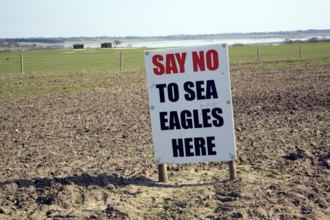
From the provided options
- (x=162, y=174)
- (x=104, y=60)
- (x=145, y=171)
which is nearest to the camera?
(x=162, y=174)

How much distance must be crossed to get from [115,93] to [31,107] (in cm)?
380

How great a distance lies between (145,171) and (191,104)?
48.8 inches

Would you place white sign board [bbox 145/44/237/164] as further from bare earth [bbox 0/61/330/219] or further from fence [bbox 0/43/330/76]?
fence [bbox 0/43/330/76]

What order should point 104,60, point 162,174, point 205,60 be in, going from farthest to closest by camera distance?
point 104,60, point 162,174, point 205,60

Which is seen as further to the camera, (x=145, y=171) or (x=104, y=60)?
(x=104, y=60)

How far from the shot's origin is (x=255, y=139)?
8594 millimetres

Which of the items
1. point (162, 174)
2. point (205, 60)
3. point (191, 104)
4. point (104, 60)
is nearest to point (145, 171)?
point (162, 174)

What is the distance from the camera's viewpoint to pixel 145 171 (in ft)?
22.4

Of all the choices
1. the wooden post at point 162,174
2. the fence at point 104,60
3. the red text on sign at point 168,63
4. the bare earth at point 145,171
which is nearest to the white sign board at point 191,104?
the red text on sign at point 168,63

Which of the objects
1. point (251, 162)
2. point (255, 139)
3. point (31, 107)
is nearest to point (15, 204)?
point (251, 162)

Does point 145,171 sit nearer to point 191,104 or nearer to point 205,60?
point 191,104

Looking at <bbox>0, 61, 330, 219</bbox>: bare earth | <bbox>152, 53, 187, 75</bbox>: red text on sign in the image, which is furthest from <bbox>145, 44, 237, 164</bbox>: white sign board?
<bbox>0, 61, 330, 219</bbox>: bare earth

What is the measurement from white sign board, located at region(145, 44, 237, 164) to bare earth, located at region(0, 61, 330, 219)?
424mm

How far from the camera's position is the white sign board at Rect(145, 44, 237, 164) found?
6105 mm
